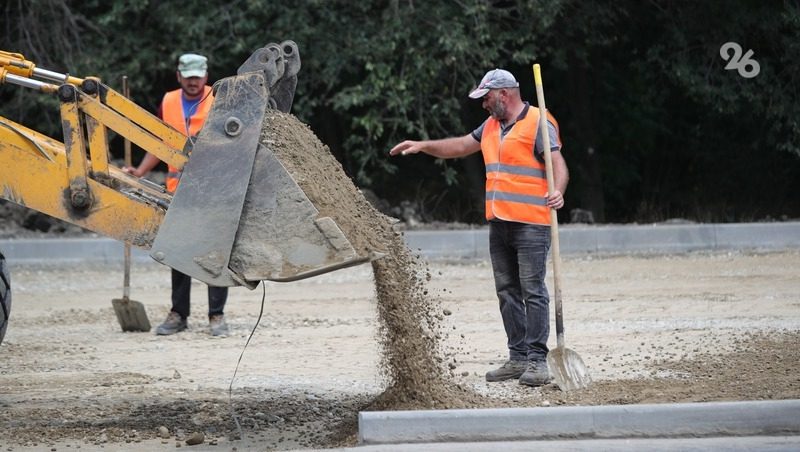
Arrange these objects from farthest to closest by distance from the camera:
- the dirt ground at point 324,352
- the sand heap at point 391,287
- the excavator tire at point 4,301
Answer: the excavator tire at point 4,301
the dirt ground at point 324,352
the sand heap at point 391,287

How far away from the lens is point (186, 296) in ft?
33.6

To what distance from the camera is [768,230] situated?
49.6ft

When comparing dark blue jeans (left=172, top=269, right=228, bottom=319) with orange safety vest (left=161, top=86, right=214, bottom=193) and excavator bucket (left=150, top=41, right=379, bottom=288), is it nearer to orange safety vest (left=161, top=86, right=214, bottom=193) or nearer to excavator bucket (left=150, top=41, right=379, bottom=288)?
orange safety vest (left=161, top=86, right=214, bottom=193)

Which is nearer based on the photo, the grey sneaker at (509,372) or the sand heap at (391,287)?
the sand heap at (391,287)

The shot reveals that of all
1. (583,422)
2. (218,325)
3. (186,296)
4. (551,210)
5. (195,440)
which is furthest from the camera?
(186,296)

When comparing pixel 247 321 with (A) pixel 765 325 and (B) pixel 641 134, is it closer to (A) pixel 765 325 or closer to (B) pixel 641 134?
(A) pixel 765 325

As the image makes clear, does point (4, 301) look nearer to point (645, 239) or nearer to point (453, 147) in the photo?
point (453, 147)

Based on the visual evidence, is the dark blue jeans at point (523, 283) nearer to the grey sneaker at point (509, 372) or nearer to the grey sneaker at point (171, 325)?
the grey sneaker at point (509, 372)

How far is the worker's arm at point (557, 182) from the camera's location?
7.29 metres

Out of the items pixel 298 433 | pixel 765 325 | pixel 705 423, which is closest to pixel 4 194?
pixel 298 433

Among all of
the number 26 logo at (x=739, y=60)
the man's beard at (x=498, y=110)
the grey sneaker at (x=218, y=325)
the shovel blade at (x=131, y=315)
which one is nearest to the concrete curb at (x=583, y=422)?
the man's beard at (x=498, y=110)

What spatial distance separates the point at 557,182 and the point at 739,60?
1040cm

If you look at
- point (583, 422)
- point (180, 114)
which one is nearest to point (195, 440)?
point (583, 422)

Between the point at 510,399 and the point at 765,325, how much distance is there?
3.49m
